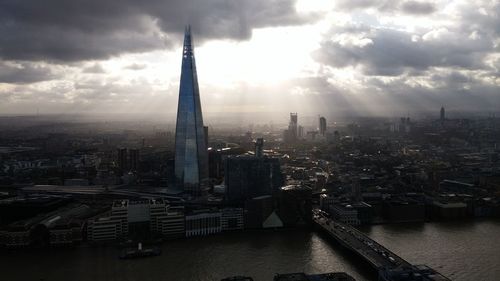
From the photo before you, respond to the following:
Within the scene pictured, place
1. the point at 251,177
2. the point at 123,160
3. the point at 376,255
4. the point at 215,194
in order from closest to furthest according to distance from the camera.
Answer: the point at 376,255 < the point at 251,177 < the point at 215,194 < the point at 123,160

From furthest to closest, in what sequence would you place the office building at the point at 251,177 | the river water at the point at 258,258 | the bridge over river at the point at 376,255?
the office building at the point at 251,177, the river water at the point at 258,258, the bridge over river at the point at 376,255

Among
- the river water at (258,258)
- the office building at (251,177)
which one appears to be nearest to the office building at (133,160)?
the office building at (251,177)

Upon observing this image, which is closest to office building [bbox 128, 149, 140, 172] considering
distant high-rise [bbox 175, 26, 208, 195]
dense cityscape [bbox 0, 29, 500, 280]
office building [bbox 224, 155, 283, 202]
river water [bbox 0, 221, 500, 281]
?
dense cityscape [bbox 0, 29, 500, 280]

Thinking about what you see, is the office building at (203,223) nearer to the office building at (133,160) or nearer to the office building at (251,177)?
the office building at (251,177)

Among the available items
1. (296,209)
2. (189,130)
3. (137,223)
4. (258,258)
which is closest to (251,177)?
(296,209)

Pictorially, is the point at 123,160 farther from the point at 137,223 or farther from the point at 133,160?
the point at 137,223

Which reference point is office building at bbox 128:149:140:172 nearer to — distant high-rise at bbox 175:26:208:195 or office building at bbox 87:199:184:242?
distant high-rise at bbox 175:26:208:195
